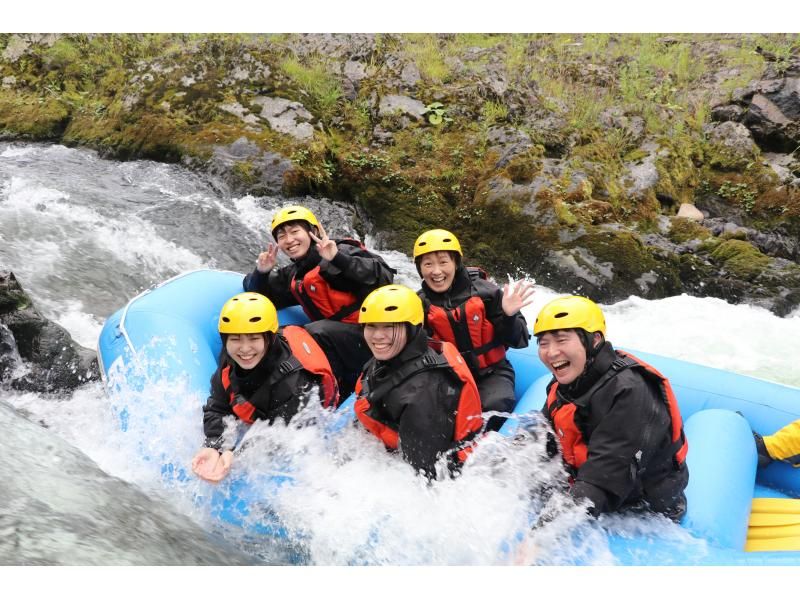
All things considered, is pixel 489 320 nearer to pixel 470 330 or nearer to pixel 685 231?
pixel 470 330

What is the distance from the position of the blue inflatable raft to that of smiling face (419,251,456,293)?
2.67 ft

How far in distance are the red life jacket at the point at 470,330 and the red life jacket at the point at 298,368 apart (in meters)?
0.69

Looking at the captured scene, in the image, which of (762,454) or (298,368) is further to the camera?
(762,454)

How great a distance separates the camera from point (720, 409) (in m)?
3.74

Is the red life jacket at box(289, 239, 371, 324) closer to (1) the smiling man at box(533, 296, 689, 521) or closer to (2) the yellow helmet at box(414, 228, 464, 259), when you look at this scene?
(2) the yellow helmet at box(414, 228, 464, 259)

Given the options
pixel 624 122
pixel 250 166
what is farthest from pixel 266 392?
pixel 624 122

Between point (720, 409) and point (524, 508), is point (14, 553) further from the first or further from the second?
point (720, 409)

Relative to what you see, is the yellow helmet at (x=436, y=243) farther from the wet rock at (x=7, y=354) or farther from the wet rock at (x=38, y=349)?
the wet rock at (x=7, y=354)

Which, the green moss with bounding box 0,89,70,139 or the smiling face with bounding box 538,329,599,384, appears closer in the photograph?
the smiling face with bounding box 538,329,599,384

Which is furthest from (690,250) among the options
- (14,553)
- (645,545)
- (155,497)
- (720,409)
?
(14,553)

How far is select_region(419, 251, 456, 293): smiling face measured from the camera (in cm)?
373

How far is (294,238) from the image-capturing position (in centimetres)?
415

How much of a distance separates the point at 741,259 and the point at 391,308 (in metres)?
5.98

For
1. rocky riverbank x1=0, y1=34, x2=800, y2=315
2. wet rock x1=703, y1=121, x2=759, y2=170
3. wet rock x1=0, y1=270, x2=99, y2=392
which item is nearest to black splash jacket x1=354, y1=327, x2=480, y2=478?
wet rock x1=0, y1=270, x2=99, y2=392
